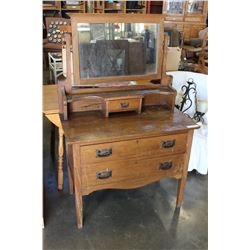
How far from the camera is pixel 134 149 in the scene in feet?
4.71

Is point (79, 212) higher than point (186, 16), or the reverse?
point (186, 16)

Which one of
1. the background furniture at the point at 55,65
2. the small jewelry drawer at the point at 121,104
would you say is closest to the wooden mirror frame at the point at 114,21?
the small jewelry drawer at the point at 121,104

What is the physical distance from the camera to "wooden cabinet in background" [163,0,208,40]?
5.34 meters

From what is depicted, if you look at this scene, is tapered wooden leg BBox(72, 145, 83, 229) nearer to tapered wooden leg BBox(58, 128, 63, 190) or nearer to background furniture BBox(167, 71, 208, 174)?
tapered wooden leg BBox(58, 128, 63, 190)

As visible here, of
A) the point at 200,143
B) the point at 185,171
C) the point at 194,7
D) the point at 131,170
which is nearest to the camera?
the point at 131,170

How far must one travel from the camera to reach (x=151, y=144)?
4.79ft

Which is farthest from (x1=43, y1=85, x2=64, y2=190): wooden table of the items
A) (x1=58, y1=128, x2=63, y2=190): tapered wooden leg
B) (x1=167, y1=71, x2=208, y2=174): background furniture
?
(x1=167, y1=71, x2=208, y2=174): background furniture

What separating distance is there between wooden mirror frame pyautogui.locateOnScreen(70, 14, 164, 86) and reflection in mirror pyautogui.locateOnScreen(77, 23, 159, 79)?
0.02 m

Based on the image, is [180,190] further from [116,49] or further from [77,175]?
[116,49]

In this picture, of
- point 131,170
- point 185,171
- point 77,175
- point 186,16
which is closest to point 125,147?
point 131,170

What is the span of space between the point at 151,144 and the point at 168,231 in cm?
58

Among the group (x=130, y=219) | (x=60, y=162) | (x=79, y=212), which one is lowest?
(x=130, y=219)

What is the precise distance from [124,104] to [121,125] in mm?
138
